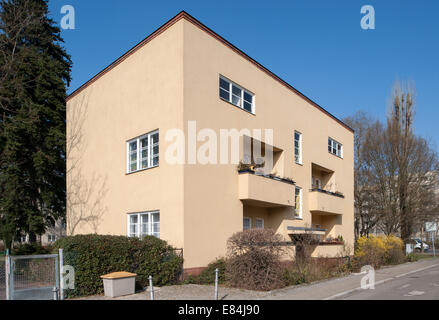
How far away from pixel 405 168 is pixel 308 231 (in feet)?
65.4

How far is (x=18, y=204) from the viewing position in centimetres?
2169

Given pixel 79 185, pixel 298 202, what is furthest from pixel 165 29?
pixel 298 202

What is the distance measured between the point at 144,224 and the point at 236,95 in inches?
274

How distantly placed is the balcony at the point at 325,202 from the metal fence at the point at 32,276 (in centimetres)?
1537

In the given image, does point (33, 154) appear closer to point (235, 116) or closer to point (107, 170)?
point (107, 170)

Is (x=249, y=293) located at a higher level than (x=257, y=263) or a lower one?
lower

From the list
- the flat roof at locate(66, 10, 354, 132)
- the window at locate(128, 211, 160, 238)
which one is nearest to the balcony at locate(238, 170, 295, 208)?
the window at locate(128, 211, 160, 238)

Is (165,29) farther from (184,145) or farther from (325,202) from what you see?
(325,202)

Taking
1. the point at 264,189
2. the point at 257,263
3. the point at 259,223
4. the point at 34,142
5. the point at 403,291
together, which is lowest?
the point at 403,291

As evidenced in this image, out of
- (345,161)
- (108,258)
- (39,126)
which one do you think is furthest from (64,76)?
(345,161)

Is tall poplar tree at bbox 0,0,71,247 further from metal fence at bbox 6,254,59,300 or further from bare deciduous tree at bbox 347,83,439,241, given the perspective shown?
bare deciduous tree at bbox 347,83,439,241

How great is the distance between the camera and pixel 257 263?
1261cm

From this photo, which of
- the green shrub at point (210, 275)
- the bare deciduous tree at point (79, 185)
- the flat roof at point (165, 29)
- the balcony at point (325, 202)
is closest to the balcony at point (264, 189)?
the green shrub at point (210, 275)

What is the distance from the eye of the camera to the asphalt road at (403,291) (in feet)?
37.6
